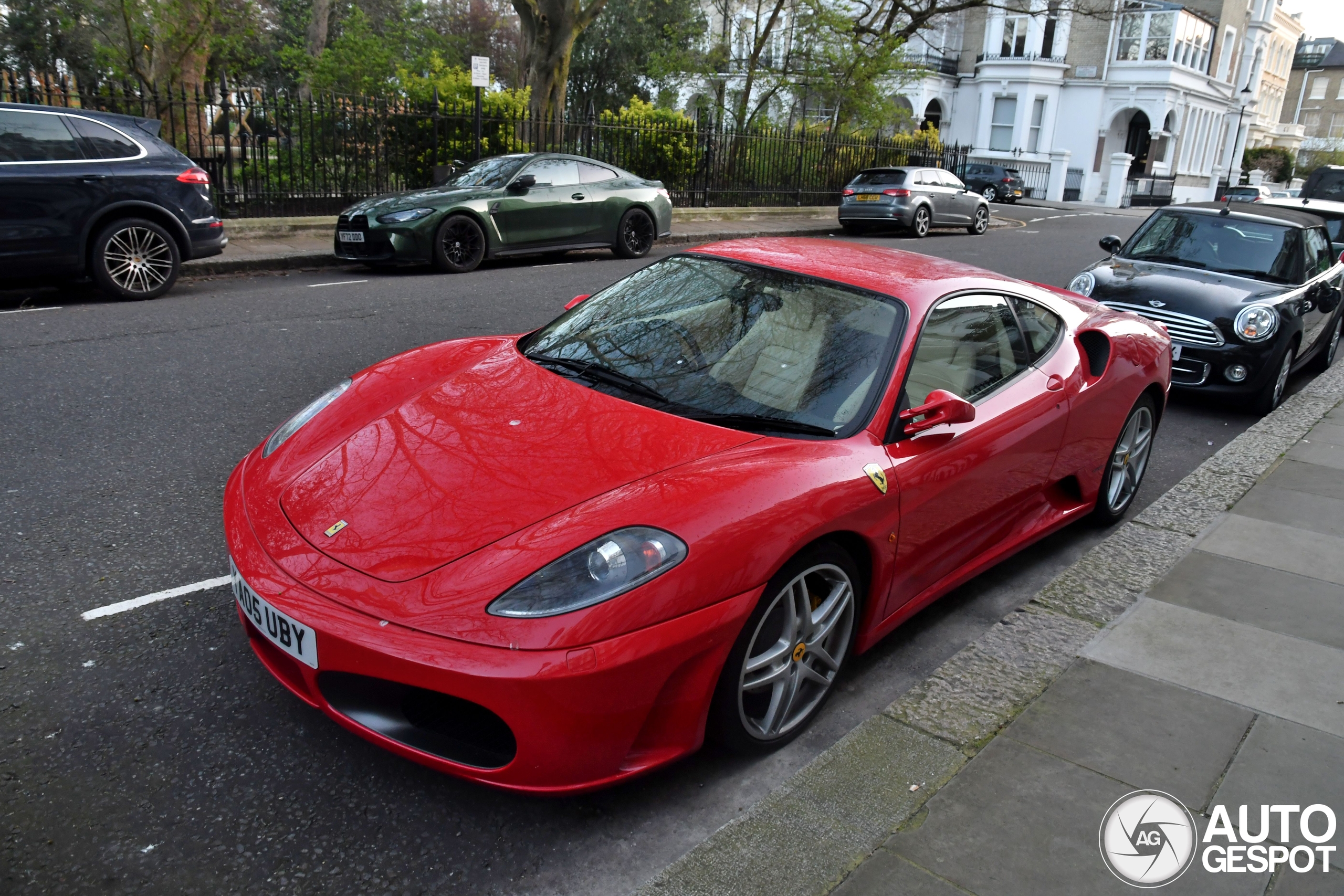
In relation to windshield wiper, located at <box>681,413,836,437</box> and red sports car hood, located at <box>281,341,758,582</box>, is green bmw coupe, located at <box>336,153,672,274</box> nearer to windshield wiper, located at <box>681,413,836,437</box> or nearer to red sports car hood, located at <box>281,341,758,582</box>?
red sports car hood, located at <box>281,341,758,582</box>

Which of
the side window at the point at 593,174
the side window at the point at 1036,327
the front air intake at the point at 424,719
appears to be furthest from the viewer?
the side window at the point at 593,174

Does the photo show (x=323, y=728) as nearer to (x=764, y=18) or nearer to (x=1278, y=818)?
(x=1278, y=818)

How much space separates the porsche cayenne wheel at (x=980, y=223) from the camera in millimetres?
23688

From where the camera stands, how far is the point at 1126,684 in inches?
128

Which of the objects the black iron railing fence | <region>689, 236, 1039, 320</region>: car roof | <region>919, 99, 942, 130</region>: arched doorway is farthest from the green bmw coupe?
<region>919, 99, 942, 130</region>: arched doorway

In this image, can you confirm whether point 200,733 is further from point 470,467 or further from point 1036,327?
point 1036,327

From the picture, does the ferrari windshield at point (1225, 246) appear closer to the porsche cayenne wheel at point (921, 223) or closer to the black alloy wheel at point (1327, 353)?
the black alloy wheel at point (1327, 353)

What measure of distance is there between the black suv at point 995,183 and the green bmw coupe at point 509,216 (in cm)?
2808

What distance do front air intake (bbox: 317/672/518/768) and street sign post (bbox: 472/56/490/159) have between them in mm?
13028

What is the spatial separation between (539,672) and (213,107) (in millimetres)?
13909

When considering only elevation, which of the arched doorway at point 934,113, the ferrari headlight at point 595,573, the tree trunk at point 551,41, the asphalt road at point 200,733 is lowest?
the asphalt road at point 200,733

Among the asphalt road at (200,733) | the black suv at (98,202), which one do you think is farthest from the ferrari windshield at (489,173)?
the asphalt road at (200,733)

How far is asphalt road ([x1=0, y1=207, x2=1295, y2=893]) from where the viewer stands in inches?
94.5

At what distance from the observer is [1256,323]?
7.34 metres
